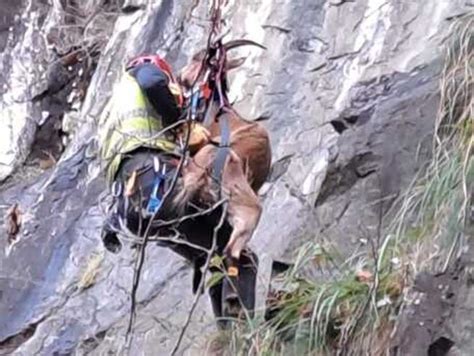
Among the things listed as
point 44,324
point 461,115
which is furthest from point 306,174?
point 44,324

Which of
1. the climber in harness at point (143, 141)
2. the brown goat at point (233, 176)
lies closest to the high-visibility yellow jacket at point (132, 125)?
the climber in harness at point (143, 141)

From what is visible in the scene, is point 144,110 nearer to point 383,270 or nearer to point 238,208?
point 238,208

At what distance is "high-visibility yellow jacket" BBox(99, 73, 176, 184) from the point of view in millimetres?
6559

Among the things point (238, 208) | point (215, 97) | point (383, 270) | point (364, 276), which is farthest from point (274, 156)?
point (383, 270)

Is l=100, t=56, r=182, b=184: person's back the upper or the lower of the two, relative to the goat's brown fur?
upper

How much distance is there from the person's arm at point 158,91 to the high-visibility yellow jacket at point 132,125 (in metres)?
0.04

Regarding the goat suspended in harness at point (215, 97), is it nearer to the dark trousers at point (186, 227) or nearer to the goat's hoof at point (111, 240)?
the dark trousers at point (186, 227)

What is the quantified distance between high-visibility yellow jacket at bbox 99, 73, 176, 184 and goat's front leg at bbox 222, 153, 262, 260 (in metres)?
0.27

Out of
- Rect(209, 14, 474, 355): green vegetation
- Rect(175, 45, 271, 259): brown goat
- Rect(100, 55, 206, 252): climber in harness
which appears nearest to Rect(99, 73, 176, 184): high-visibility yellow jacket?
Rect(100, 55, 206, 252): climber in harness

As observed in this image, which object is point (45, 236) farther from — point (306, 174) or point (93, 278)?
point (306, 174)

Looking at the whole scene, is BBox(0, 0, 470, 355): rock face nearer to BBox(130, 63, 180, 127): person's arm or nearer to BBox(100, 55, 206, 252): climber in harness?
BBox(100, 55, 206, 252): climber in harness

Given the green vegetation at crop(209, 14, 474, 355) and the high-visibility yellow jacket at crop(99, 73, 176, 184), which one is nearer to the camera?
the green vegetation at crop(209, 14, 474, 355)

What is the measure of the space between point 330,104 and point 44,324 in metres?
2.22

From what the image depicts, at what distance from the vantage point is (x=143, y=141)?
647 centimetres
